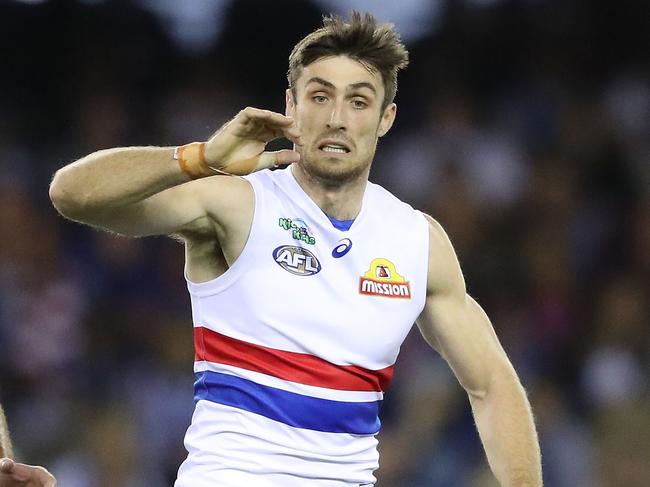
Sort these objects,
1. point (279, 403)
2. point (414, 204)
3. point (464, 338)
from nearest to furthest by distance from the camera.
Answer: point (279, 403), point (464, 338), point (414, 204)

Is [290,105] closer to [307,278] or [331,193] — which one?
[331,193]

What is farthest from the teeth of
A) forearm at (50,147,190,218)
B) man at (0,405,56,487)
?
man at (0,405,56,487)

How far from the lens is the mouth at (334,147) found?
14.6 ft

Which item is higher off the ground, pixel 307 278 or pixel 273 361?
pixel 307 278

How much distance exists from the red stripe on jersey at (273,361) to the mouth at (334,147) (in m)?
0.78

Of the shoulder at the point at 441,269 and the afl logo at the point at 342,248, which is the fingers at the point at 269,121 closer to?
the afl logo at the point at 342,248

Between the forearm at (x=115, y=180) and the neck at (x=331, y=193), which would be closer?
the forearm at (x=115, y=180)

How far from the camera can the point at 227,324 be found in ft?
13.9

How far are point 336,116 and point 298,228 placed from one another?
44cm

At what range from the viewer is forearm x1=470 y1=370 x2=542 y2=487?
4.63m

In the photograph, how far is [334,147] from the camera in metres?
4.49

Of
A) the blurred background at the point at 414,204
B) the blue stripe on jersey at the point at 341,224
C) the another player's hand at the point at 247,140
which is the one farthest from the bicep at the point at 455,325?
the blurred background at the point at 414,204

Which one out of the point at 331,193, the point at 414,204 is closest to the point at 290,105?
the point at 331,193

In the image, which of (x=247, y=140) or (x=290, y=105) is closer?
(x=247, y=140)
